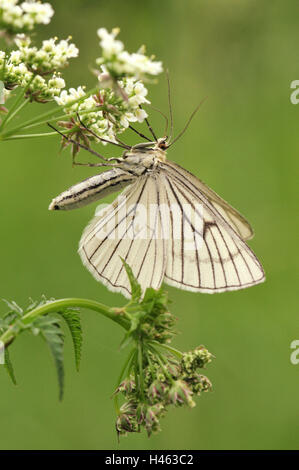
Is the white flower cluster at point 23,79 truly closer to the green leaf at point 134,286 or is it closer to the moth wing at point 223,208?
the green leaf at point 134,286

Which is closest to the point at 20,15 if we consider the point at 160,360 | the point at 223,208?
the point at 160,360

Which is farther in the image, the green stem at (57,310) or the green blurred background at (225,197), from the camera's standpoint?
the green blurred background at (225,197)

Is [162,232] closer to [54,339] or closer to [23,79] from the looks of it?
[23,79]

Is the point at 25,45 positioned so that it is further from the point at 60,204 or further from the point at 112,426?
the point at 112,426

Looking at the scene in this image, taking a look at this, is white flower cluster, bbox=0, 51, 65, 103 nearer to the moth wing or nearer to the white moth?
the white moth

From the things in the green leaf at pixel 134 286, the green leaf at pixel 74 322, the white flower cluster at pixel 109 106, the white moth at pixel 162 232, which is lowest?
the green leaf at pixel 74 322

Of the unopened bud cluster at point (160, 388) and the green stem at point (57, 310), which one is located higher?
the green stem at point (57, 310)

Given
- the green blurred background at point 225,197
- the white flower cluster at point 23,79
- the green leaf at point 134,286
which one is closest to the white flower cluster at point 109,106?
the white flower cluster at point 23,79
